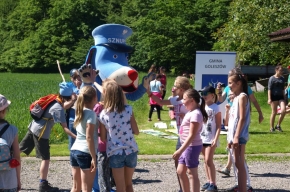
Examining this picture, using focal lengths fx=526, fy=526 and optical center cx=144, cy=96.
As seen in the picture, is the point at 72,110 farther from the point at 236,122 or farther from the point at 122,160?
the point at 236,122

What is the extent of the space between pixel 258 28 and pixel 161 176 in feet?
68.0

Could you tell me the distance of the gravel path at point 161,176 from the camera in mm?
7719

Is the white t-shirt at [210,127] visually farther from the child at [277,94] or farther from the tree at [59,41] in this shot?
the tree at [59,41]

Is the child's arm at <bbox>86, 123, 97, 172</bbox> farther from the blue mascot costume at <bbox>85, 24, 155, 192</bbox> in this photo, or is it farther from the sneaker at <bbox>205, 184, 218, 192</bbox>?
the sneaker at <bbox>205, 184, 218, 192</bbox>

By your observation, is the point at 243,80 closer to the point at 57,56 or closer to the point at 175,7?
the point at 175,7

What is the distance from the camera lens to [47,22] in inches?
3187

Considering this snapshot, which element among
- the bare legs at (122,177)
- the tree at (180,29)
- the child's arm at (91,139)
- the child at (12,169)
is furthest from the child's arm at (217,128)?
the tree at (180,29)

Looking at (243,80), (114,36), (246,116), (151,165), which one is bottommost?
(151,165)

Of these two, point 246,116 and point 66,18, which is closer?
point 246,116

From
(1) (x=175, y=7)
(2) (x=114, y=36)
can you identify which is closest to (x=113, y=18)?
(1) (x=175, y=7)

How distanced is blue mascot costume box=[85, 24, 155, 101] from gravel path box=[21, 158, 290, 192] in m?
1.45

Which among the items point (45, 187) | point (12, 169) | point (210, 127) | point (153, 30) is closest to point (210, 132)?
point (210, 127)

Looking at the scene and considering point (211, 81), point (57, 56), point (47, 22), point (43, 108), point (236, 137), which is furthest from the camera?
point (47, 22)

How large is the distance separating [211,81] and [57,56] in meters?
63.2
